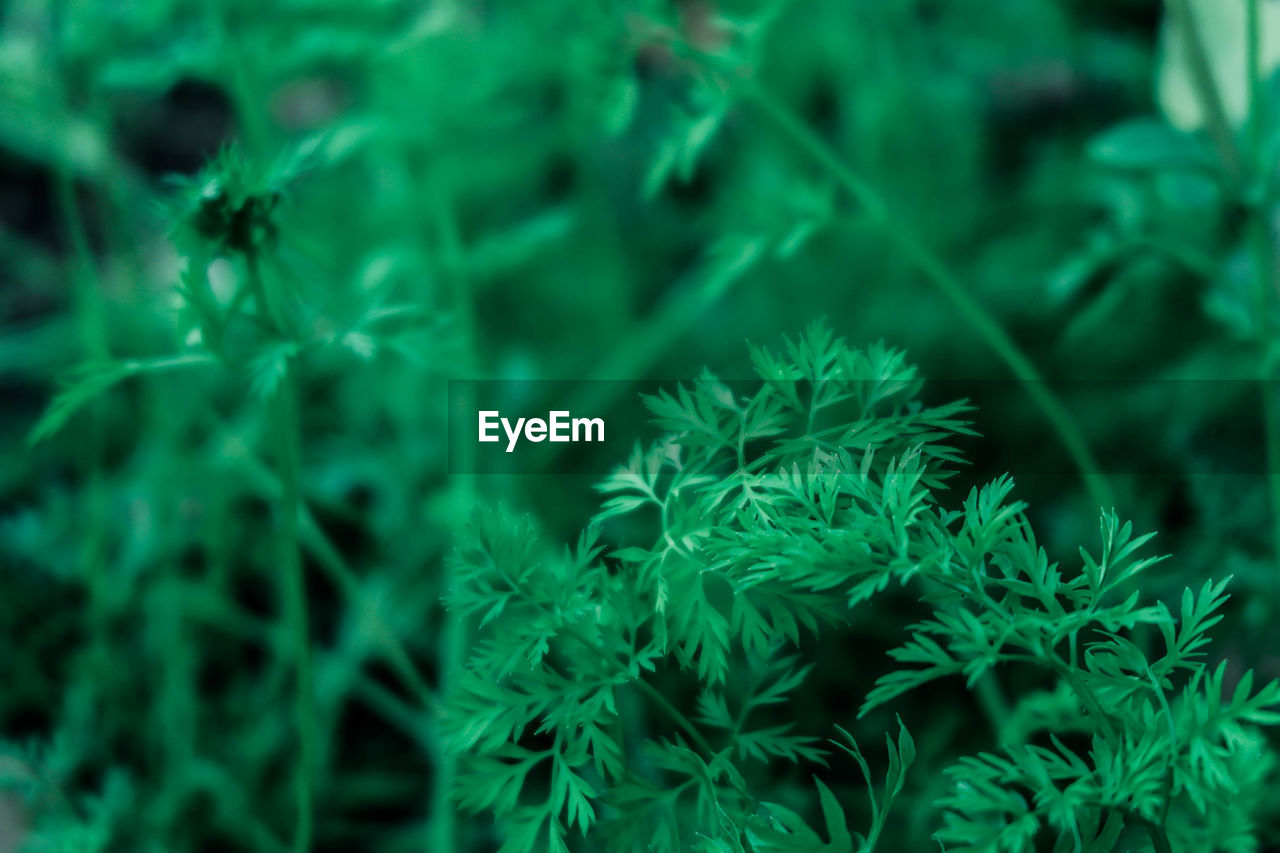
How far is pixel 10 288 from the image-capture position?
1530mm

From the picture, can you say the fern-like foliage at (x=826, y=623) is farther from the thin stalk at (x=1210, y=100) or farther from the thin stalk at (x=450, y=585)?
the thin stalk at (x=1210, y=100)

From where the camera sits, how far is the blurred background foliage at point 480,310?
81 centimetres

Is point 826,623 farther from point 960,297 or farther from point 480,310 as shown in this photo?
point 480,310

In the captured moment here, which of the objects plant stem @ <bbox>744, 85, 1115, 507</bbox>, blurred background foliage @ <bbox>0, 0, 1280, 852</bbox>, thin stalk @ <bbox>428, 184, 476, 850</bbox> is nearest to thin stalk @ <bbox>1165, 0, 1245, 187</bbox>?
blurred background foliage @ <bbox>0, 0, 1280, 852</bbox>

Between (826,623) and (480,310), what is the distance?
3.23 feet

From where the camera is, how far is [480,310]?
1.37 meters

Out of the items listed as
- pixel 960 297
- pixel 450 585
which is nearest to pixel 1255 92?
pixel 960 297

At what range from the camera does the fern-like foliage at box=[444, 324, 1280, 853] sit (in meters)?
0.43

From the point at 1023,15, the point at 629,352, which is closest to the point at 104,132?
the point at 629,352

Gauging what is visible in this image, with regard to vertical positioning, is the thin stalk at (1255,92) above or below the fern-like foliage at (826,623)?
above

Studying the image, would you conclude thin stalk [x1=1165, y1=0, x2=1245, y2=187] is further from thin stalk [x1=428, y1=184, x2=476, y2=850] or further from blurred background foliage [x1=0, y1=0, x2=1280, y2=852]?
thin stalk [x1=428, y1=184, x2=476, y2=850]

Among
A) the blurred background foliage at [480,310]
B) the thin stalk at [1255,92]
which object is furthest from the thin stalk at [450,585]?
the thin stalk at [1255,92]

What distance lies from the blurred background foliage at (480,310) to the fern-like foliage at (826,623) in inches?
8.1

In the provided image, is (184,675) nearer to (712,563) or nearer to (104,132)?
(104,132)
